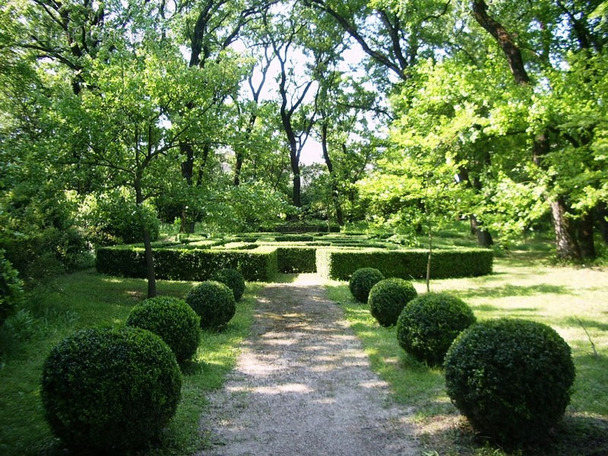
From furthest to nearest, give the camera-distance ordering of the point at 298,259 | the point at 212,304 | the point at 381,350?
1. the point at 298,259
2. the point at 212,304
3. the point at 381,350

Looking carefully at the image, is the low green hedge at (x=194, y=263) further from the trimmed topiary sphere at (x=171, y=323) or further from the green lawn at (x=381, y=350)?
the trimmed topiary sphere at (x=171, y=323)

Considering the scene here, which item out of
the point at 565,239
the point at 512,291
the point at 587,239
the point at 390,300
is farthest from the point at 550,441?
the point at 587,239

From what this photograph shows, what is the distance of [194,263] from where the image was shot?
541 inches

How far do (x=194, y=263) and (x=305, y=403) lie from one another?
369 inches

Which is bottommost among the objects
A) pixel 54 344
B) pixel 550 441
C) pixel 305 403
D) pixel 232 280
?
pixel 305 403

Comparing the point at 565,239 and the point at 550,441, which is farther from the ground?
the point at 565,239

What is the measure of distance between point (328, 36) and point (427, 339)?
2546 cm

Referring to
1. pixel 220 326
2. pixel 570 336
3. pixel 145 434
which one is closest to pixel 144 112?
pixel 220 326

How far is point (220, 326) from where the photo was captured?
854 cm

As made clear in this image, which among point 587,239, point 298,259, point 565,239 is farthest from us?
point 298,259

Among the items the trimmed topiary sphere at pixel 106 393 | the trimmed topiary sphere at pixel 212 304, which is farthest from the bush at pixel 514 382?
the trimmed topiary sphere at pixel 212 304

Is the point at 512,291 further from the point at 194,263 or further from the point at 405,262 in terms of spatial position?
the point at 194,263

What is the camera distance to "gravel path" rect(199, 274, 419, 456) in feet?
13.7

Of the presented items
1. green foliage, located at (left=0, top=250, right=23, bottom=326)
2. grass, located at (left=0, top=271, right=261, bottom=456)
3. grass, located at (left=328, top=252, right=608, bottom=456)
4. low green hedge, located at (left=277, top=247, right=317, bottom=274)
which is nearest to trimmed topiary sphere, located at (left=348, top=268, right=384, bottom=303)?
grass, located at (left=328, top=252, right=608, bottom=456)
